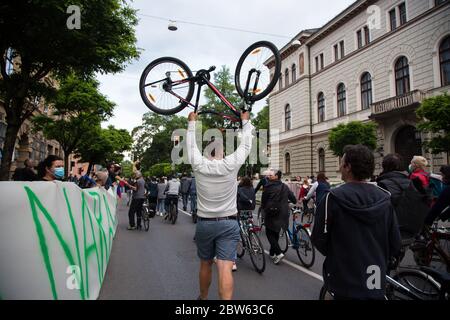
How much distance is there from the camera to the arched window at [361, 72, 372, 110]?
26.5 metres

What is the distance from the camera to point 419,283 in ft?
10.0

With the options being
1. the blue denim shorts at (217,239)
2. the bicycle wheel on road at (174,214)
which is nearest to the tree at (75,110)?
the bicycle wheel on road at (174,214)

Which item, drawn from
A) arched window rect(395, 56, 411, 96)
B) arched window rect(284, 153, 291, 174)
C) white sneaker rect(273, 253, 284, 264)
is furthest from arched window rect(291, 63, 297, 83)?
white sneaker rect(273, 253, 284, 264)

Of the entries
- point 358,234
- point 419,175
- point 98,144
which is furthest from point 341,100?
point 358,234

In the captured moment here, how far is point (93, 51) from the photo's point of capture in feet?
35.3

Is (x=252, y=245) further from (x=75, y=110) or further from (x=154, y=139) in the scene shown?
(x=154, y=139)

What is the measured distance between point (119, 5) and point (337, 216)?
11326 millimetres

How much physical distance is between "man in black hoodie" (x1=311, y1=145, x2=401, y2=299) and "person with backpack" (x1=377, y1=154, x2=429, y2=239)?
1.72m

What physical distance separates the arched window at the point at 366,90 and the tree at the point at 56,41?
20802mm

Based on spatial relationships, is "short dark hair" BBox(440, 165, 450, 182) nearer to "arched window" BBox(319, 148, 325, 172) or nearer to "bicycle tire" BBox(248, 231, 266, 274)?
"bicycle tire" BBox(248, 231, 266, 274)

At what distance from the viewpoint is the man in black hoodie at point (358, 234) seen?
2.20m

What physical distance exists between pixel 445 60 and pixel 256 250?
21.1 metres
